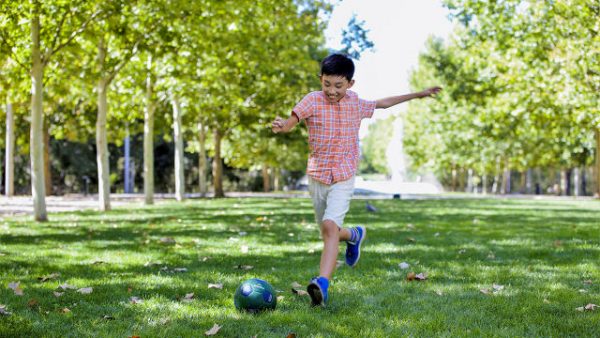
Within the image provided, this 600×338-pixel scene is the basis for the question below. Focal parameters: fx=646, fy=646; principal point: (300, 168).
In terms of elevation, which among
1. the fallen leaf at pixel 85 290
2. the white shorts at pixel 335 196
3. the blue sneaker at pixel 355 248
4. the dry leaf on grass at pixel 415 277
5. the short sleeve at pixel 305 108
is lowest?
the dry leaf on grass at pixel 415 277

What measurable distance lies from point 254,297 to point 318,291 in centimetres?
52

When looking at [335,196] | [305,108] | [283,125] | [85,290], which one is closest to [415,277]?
[335,196]

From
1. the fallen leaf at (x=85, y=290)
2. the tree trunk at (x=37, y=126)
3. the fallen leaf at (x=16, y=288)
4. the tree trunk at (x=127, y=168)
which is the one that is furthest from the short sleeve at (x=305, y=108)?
the tree trunk at (x=127, y=168)

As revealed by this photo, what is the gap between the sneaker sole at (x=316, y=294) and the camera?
5066 millimetres

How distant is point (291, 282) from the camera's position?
636 cm

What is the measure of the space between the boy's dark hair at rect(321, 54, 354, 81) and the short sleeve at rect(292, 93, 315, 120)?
0.93ft

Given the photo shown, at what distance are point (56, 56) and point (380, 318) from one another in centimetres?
1406

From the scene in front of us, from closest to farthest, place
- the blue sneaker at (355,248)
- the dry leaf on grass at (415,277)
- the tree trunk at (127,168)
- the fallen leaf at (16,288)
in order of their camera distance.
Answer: the fallen leaf at (16,288)
the blue sneaker at (355,248)
the dry leaf on grass at (415,277)
the tree trunk at (127,168)

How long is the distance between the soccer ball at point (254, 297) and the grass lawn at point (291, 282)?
110mm

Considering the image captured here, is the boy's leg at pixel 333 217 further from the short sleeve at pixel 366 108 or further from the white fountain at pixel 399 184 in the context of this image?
the white fountain at pixel 399 184

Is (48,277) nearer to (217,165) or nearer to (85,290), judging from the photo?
(85,290)

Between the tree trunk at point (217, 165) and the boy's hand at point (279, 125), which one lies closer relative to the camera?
the boy's hand at point (279, 125)

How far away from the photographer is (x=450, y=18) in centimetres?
2242

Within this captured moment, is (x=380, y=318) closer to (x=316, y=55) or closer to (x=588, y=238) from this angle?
(x=588, y=238)
